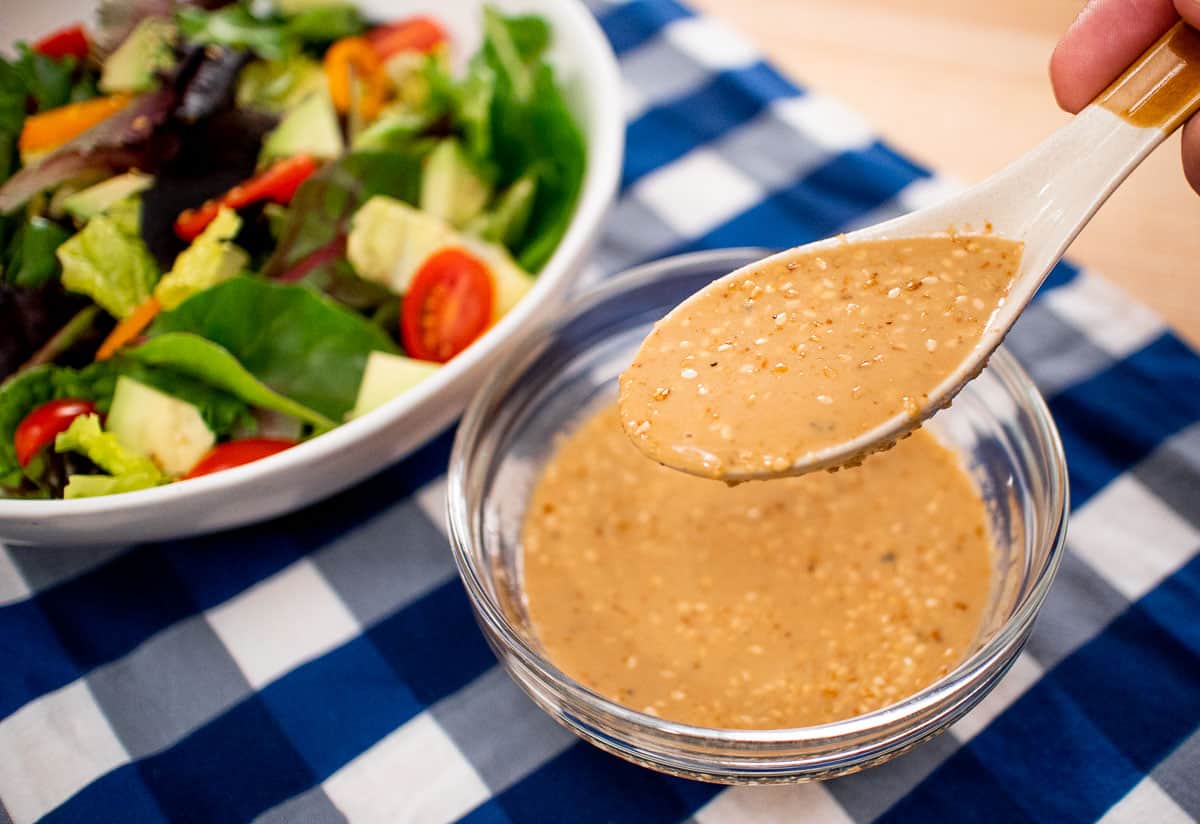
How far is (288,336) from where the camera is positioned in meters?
1.90

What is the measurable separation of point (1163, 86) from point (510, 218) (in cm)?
125

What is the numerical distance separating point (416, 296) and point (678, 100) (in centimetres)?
111

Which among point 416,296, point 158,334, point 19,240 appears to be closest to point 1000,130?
point 416,296

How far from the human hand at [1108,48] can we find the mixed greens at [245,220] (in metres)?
0.96

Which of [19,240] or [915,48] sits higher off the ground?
[915,48]

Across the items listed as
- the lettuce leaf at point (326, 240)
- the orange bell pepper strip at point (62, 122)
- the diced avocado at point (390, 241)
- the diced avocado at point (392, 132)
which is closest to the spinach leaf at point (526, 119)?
the diced avocado at point (392, 132)

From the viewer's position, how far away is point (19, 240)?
81.7 inches

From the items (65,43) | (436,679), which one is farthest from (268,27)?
(436,679)

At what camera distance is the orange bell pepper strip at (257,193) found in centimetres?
212

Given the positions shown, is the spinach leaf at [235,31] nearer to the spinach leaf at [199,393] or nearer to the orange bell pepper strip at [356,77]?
the orange bell pepper strip at [356,77]

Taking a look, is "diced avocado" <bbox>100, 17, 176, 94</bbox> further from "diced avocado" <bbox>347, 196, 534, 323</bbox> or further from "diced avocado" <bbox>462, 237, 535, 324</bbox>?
"diced avocado" <bbox>462, 237, 535, 324</bbox>

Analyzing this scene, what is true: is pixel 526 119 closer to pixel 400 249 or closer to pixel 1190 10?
pixel 400 249

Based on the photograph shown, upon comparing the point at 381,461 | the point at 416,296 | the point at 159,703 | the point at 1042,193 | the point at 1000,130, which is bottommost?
the point at 159,703

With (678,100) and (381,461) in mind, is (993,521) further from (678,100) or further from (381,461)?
(678,100)
